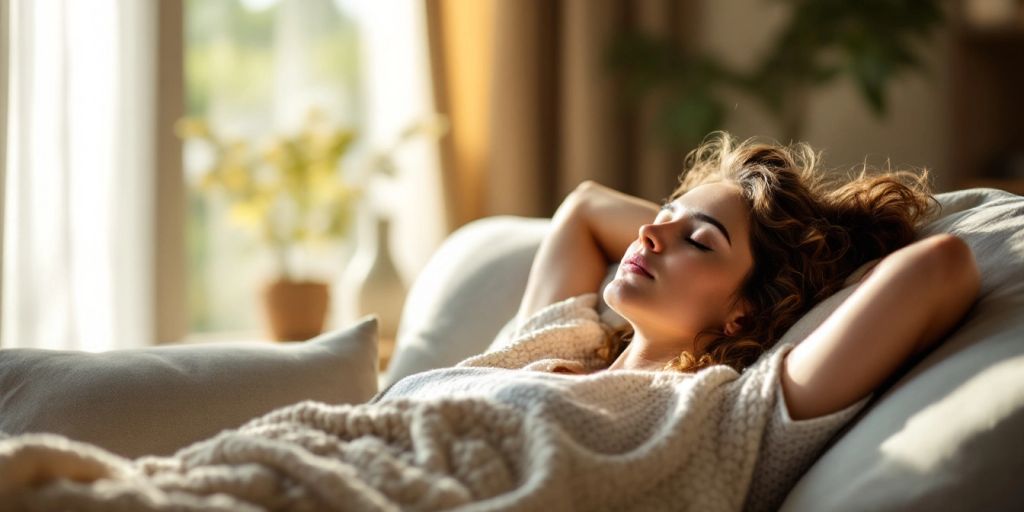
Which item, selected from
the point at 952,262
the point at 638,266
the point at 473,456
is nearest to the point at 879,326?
the point at 952,262

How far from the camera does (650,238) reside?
5.20ft

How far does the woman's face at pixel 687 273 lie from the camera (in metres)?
1.58

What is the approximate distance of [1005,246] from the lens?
1451 mm

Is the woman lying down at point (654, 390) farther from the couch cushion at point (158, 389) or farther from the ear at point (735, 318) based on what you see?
the couch cushion at point (158, 389)

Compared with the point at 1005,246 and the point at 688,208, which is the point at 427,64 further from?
the point at 1005,246

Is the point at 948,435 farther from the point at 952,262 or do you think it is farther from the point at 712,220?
the point at 712,220

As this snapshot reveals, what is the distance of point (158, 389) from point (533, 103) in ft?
8.16

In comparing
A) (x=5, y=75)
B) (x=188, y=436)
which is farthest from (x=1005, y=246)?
(x=5, y=75)

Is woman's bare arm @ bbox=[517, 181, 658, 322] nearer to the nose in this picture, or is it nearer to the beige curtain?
the nose

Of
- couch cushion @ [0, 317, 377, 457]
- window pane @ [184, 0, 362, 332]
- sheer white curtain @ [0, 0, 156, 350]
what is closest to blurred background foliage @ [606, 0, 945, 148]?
window pane @ [184, 0, 362, 332]

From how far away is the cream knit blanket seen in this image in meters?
1.07

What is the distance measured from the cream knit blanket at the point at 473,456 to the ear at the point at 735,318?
0.64 ft

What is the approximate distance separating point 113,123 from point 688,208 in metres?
1.79

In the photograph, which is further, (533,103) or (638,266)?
(533,103)
